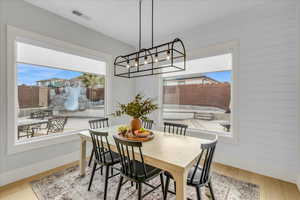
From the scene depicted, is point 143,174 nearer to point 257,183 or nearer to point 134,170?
point 134,170

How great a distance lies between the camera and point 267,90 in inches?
96.8

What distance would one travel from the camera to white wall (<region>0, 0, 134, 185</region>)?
220 centimetres

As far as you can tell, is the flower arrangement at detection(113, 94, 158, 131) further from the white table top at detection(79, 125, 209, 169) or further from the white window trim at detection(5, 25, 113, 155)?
the white window trim at detection(5, 25, 113, 155)

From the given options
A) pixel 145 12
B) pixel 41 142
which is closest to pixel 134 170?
pixel 41 142

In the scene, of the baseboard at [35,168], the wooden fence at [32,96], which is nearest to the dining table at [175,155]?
the baseboard at [35,168]

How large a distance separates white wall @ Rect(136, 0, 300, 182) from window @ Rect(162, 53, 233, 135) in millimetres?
313

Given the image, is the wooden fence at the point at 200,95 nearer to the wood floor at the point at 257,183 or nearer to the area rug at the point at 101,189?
the wood floor at the point at 257,183

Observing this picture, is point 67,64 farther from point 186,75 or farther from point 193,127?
point 193,127

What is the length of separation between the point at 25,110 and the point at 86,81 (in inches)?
51.8

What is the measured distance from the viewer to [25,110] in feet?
8.43

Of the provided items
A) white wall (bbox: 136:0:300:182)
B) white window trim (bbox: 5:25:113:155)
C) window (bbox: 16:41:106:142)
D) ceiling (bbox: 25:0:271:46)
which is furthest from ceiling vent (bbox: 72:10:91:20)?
white wall (bbox: 136:0:300:182)

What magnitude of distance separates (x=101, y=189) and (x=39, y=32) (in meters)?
2.88

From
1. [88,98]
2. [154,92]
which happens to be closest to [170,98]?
[154,92]

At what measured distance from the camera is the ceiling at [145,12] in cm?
244
